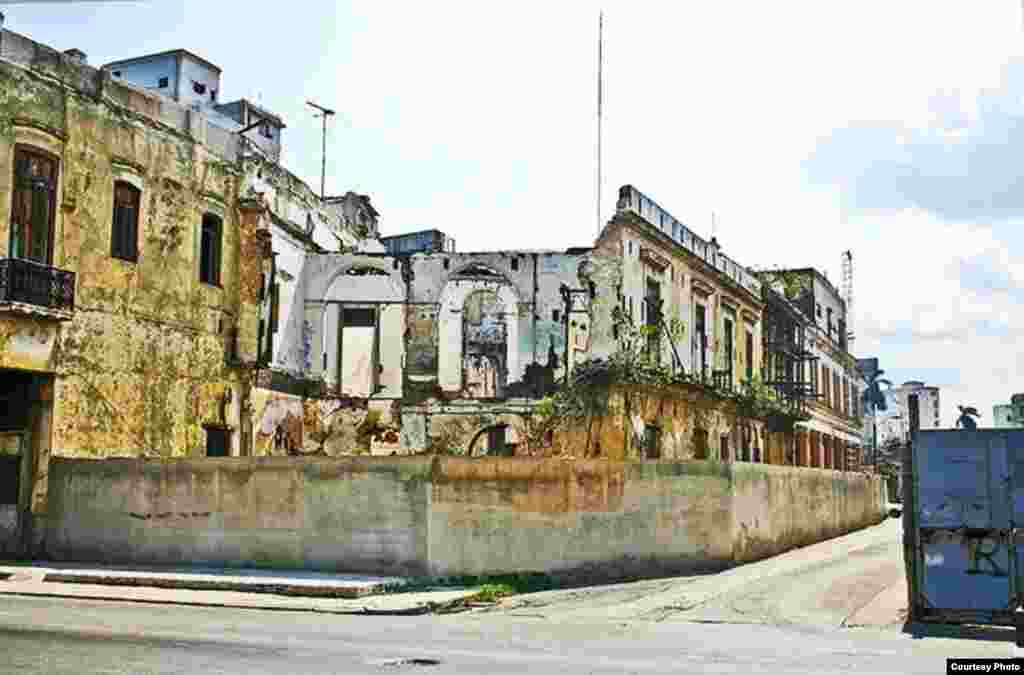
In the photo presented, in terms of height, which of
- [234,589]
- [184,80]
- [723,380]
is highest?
[184,80]

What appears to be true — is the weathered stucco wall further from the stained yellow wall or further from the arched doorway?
the arched doorway

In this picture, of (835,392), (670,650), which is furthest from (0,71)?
(835,392)

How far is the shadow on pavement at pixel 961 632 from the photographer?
1211cm

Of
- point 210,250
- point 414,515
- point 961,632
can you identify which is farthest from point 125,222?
point 961,632

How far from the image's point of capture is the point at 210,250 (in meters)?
25.0

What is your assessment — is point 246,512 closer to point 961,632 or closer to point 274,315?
point 274,315

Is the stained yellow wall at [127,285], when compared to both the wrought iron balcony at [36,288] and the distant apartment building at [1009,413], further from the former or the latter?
the distant apartment building at [1009,413]

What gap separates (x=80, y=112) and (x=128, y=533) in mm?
8142

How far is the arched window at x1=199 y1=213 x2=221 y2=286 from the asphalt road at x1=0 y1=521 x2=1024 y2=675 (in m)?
10.5

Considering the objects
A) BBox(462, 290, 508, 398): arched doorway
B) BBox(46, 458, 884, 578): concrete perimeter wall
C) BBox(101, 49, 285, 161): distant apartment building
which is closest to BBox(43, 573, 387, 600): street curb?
BBox(46, 458, 884, 578): concrete perimeter wall

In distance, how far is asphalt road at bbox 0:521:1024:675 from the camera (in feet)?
31.1

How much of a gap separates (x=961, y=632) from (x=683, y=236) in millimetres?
20367

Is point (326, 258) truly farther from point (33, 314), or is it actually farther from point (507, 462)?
point (507, 462)

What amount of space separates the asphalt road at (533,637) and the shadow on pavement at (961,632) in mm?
34
